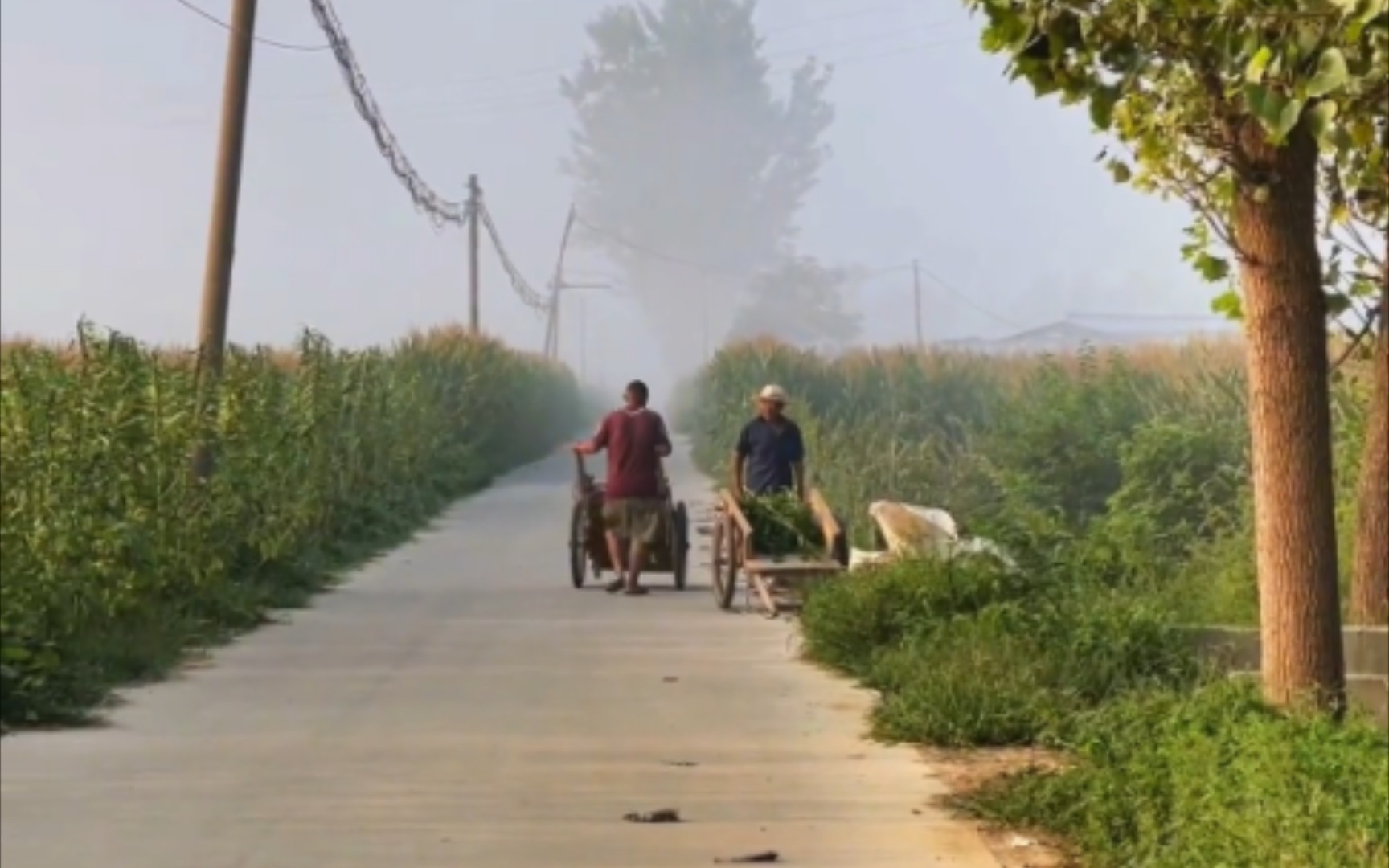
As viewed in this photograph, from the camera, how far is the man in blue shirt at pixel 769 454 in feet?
68.7

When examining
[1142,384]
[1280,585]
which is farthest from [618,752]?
[1142,384]

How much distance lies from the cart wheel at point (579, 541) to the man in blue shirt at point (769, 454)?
119 cm

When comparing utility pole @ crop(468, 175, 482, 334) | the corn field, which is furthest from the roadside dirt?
utility pole @ crop(468, 175, 482, 334)

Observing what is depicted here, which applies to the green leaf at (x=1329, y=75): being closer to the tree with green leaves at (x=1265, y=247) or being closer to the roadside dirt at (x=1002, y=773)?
the tree with green leaves at (x=1265, y=247)

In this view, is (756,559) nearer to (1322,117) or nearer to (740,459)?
(740,459)

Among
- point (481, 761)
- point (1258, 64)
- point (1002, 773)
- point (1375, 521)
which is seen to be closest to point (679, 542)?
point (1375, 521)

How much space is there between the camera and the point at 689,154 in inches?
2968

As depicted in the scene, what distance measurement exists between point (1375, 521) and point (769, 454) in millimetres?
7216

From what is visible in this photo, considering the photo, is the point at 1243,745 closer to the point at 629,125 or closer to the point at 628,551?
the point at 628,551

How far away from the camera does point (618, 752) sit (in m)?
12.6

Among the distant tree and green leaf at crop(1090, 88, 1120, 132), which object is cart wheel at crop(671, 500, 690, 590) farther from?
the distant tree

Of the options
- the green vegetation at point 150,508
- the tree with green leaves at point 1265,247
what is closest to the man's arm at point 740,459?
the green vegetation at point 150,508

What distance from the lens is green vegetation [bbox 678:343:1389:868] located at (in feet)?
27.7

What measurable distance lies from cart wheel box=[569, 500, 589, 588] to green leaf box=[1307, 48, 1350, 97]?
580 inches
